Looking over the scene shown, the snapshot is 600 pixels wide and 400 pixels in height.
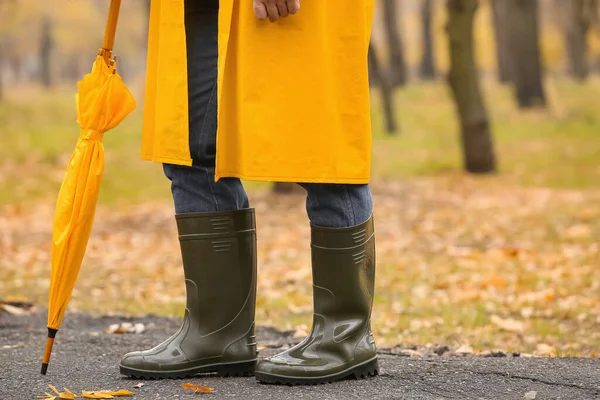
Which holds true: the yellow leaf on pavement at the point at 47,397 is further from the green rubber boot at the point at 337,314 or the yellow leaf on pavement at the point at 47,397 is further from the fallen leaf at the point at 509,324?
the fallen leaf at the point at 509,324

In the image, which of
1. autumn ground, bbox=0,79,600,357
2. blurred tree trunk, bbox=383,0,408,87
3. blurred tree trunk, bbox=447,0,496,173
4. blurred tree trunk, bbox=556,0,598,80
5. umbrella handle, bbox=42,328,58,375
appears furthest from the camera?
blurred tree trunk, bbox=556,0,598,80

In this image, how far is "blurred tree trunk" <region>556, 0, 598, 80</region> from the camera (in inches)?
835

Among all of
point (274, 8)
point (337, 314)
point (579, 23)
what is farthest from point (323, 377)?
point (579, 23)

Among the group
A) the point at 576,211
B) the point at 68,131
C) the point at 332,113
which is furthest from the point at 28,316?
the point at 68,131

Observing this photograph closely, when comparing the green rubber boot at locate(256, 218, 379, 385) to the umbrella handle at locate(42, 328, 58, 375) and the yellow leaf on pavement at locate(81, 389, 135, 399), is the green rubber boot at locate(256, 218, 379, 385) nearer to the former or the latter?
the yellow leaf on pavement at locate(81, 389, 135, 399)

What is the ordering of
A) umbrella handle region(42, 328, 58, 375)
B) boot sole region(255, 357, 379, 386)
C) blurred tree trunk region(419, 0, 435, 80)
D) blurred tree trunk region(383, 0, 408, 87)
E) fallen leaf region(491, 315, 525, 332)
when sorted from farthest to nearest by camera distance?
1. blurred tree trunk region(419, 0, 435, 80)
2. blurred tree trunk region(383, 0, 408, 87)
3. fallen leaf region(491, 315, 525, 332)
4. umbrella handle region(42, 328, 58, 375)
5. boot sole region(255, 357, 379, 386)

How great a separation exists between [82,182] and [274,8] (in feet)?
2.70

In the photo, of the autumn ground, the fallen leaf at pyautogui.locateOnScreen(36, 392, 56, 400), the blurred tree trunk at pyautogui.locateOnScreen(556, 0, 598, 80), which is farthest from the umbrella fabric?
the blurred tree trunk at pyautogui.locateOnScreen(556, 0, 598, 80)

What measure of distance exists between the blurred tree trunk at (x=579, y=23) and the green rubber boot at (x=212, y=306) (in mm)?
20097

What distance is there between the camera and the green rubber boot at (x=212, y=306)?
111 inches

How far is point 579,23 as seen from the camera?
21859mm

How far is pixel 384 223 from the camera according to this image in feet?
26.5

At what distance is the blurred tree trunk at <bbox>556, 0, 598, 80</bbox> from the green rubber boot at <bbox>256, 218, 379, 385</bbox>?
20.1 meters

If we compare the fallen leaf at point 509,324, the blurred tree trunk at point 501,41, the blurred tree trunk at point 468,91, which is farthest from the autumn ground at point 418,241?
the blurred tree trunk at point 501,41
